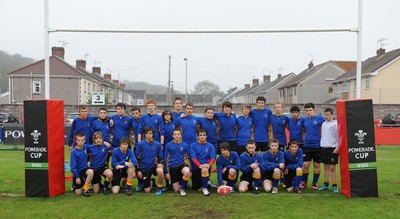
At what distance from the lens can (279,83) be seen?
54969mm

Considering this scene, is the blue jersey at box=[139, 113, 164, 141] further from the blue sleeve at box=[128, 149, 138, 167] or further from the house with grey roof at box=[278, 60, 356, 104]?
the house with grey roof at box=[278, 60, 356, 104]

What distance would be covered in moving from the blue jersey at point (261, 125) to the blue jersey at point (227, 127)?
44 centimetres

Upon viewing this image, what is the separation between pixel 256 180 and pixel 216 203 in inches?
45.4

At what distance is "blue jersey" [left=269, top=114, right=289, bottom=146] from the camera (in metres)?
7.70

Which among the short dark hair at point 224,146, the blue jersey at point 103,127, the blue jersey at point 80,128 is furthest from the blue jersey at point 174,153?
the blue jersey at point 80,128

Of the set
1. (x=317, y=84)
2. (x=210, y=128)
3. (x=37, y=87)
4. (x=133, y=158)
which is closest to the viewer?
(x=133, y=158)

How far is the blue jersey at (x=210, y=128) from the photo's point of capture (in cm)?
766

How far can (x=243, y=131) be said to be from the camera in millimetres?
7645

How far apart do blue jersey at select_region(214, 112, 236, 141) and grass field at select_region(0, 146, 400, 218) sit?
3.59 feet

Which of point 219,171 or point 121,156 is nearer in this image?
point 121,156

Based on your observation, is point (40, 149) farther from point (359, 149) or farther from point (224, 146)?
point (359, 149)

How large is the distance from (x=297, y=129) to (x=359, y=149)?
1223 mm

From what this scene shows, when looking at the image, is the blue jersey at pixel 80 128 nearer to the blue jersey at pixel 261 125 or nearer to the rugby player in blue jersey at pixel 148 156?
the rugby player in blue jersey at pixel 148 156

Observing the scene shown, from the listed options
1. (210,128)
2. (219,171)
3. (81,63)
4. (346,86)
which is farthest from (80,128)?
(81,63)
